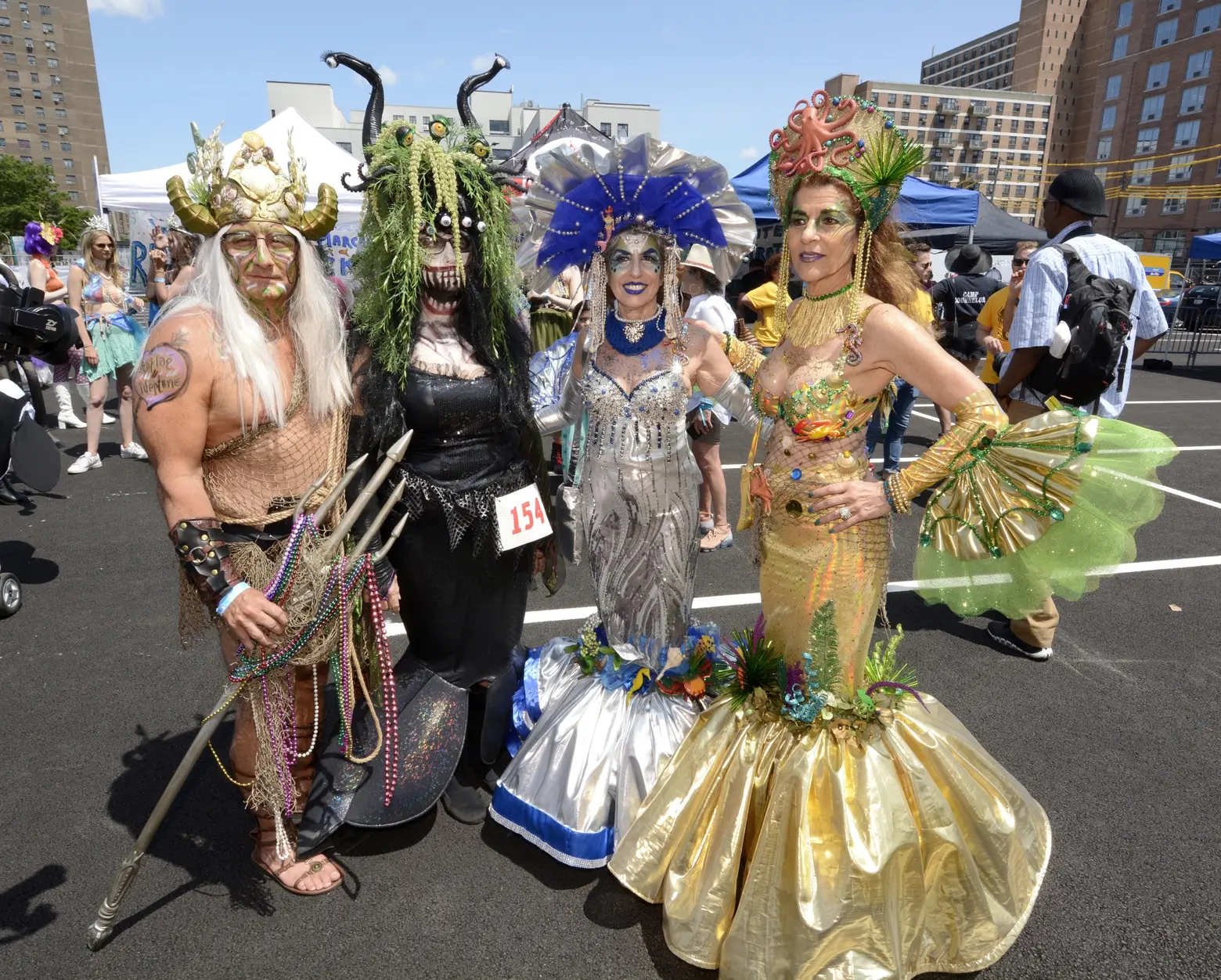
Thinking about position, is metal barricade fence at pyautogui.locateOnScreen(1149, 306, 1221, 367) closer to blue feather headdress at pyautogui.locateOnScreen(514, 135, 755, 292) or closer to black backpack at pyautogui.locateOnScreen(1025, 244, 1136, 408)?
black backpack at pyautogui.locateOnScreen(1025, 244, 1136, 408)

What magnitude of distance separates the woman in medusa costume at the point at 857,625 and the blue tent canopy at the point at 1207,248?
17.7 metres

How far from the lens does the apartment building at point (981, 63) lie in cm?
12119

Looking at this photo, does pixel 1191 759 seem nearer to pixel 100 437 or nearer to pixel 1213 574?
pixel 1213 574

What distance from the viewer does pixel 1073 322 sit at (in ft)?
11.2

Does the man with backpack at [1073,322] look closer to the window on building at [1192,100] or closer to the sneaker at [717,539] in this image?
the sneaker at [717,539]

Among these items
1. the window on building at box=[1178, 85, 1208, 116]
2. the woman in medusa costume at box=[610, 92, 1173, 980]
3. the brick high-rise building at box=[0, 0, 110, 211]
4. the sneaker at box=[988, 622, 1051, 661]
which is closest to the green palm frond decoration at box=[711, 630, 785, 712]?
the woman in medusa costume at box=[610, 92, 1173, 980]

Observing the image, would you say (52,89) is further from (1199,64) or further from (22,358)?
(1199,64)

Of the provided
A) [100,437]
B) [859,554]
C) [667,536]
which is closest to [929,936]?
[859,554]

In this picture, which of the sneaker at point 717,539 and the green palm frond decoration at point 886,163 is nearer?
the green palm frond decoration at point 886,163

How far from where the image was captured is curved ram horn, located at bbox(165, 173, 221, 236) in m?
2.05

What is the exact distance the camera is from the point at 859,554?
79.9 inches

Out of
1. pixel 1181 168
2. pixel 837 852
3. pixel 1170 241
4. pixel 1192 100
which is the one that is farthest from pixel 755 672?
pixel 1192 100

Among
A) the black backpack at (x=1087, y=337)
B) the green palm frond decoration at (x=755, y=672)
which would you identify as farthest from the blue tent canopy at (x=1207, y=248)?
the green palm frond decoration at (x=755, y=672)

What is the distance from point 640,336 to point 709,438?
2459 mm
